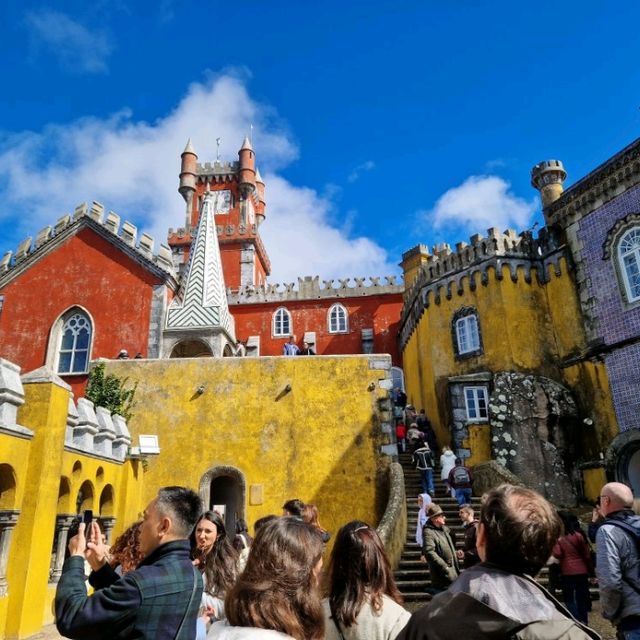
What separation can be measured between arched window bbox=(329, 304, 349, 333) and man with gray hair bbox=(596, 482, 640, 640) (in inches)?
959

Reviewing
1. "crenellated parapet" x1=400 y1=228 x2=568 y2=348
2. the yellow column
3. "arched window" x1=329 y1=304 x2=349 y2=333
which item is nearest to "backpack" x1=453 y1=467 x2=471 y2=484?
the yellow column

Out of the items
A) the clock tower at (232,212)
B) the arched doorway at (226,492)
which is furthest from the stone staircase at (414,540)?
A: the clock tower at (232,212)

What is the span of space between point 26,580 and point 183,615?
19.9 feet

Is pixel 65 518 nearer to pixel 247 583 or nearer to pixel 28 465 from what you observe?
pixel 28 465

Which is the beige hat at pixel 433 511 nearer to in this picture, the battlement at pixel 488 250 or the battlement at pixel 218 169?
the battlement at pixel 488 250

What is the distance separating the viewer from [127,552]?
388 centimetres

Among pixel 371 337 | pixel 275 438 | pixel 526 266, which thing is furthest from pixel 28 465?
pixel 371 337

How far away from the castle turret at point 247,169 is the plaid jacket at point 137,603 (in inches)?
1375

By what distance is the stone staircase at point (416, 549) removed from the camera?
8648mm


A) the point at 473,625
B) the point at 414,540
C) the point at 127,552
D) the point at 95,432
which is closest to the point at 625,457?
the point at 414,540

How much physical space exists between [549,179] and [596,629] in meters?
16.5

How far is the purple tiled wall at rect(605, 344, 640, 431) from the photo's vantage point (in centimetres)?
1466

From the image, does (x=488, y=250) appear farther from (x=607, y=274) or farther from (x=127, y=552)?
(x=127, y=552)

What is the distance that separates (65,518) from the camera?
8.78 metres
